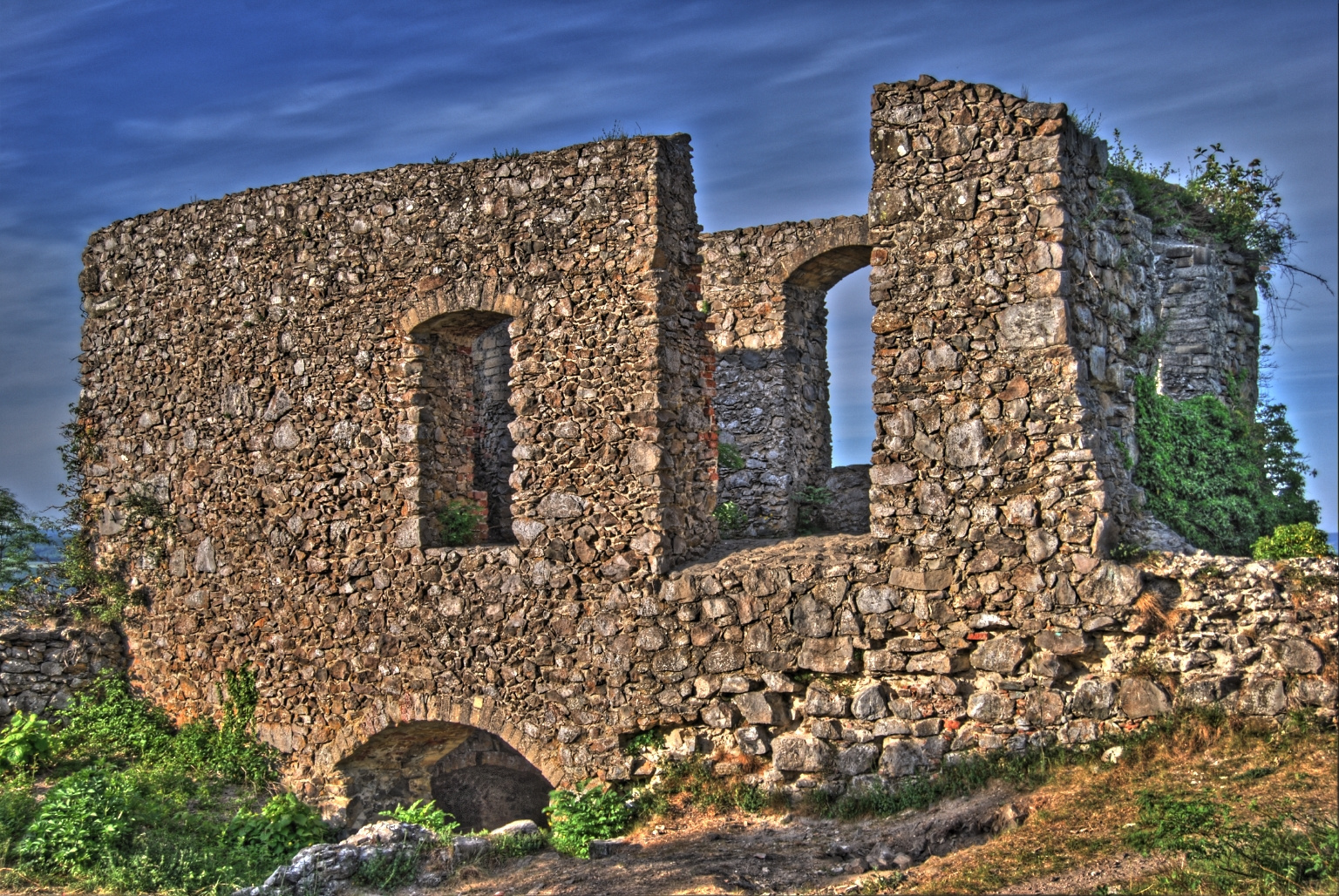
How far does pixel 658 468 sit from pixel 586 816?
97.4 inches

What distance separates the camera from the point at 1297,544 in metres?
7.25

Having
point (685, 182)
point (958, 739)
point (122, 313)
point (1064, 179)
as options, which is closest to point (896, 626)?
point (958, 739)

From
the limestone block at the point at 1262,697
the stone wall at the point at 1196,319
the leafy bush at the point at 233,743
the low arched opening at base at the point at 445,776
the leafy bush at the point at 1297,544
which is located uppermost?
the stone wall at the point at 1196,319

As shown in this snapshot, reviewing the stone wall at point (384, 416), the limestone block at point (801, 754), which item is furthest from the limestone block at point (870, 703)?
the stone wall at point (384, 416)

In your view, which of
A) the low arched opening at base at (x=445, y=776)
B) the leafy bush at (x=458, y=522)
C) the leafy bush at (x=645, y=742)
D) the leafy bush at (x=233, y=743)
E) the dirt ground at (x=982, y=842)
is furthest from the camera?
the leafy bush at (x=233, y=743)

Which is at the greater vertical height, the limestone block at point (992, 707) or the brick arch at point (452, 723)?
the limestone block at point (992, 707)

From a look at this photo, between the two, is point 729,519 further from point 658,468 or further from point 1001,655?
point 1001,655

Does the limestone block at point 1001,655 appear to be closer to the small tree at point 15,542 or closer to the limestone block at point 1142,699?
the limestone block at point 1142,699

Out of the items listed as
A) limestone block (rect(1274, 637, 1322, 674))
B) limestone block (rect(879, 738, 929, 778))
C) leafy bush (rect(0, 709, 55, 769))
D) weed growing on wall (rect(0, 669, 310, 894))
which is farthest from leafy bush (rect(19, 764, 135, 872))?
limestone block (rect(1274, 637, 1322, 674))

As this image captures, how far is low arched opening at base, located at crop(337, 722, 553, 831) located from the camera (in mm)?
9523

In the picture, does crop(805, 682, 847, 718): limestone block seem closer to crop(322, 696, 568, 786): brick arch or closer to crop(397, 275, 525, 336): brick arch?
crop(322, 696, 568, 786): brick arch

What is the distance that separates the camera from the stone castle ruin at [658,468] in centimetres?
724

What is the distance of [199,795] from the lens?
919 centimetres

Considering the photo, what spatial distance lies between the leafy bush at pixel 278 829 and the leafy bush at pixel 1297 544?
694cm
